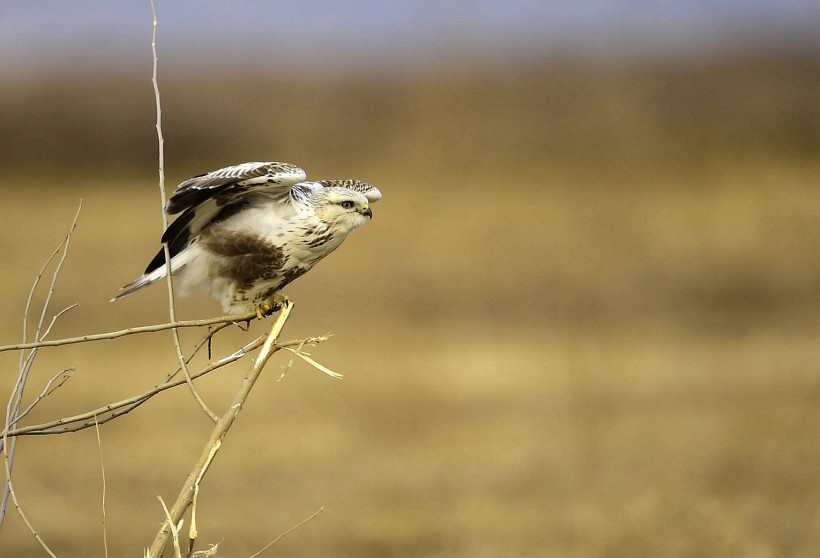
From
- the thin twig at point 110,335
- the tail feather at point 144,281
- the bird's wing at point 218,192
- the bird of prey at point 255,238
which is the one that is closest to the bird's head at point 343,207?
the bird of prey at point 255,238

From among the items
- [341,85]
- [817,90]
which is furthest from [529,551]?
[817,90]

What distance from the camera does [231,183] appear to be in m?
3.22

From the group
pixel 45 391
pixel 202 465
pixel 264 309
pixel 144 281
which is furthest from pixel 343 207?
pixel 202 465

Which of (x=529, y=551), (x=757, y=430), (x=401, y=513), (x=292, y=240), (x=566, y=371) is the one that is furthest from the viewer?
(x=566, y=371)

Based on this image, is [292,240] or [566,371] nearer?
[292,240]

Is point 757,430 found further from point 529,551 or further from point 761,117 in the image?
point 761,117

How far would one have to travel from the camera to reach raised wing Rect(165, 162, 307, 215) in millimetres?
3160

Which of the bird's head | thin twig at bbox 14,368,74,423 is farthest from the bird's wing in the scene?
thin twig at bbox 14,368,74,423

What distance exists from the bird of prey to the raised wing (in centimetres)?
2

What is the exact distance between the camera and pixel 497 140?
11.9 metres

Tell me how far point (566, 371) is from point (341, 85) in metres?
4.25

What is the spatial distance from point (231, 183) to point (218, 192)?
0.11 meters

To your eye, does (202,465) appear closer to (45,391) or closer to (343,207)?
(45,391)

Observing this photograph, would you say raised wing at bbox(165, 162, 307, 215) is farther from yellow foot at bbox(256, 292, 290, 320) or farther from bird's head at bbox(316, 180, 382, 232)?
yellow foot at bbox(256, 292, 290, 320)
